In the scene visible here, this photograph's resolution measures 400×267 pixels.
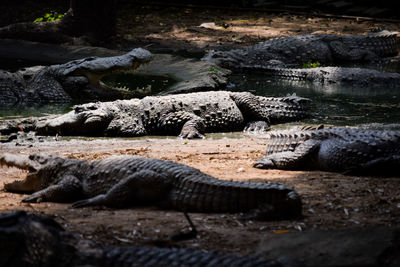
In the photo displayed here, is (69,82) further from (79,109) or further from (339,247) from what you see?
(339,247)

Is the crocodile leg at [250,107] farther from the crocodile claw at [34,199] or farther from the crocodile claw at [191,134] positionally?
the crocodile claw at [34,199]

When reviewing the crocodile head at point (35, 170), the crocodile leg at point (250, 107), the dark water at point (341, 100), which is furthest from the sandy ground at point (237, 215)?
the dark water at point (341, 100)

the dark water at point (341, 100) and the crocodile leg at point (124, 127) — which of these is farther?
the dark water at point (341, 100)

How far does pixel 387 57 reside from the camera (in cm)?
1559

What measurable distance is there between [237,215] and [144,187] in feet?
2.67

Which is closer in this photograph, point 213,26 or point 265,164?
point 265,164

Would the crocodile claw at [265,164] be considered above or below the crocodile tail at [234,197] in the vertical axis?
below

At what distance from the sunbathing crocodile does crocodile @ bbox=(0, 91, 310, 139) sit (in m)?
3.06

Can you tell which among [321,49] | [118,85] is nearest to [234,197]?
[118,85]

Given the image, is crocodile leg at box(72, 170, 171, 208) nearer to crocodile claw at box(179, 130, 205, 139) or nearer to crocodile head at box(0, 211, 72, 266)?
crocodile head at box(0, 211, 72, 266)

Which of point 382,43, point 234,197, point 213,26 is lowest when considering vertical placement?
point 213,26

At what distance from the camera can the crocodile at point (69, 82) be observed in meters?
9.61

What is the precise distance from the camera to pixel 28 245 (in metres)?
2.89

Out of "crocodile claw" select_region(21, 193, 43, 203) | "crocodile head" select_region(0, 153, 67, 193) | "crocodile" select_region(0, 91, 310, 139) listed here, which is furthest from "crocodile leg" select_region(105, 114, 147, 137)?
"crocodile claw" select_region(21, 193, 43, 203)
